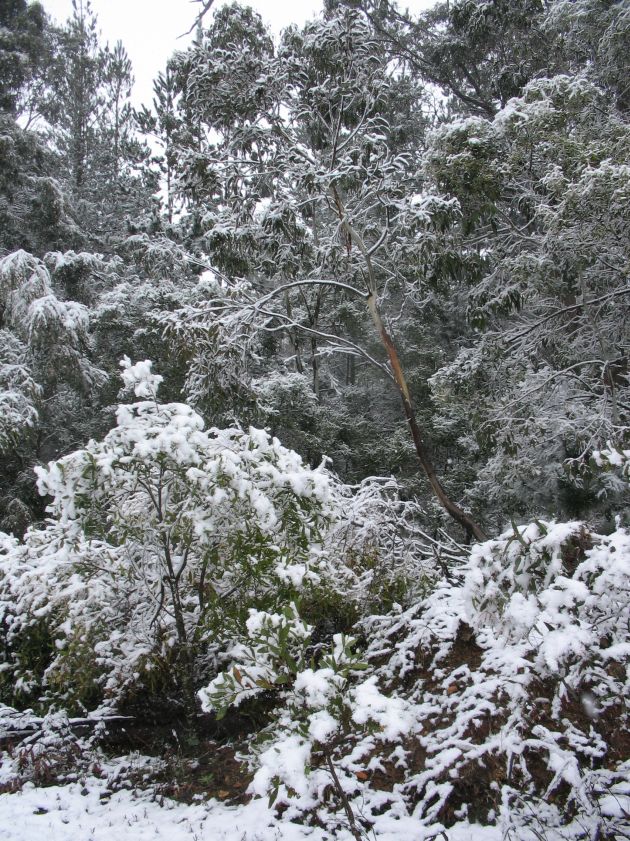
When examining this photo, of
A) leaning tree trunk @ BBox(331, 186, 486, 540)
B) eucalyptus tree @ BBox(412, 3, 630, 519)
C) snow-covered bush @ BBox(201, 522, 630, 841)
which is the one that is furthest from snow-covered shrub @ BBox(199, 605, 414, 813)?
eucalyptus tree @ BBox(412, 3, 630, 519)

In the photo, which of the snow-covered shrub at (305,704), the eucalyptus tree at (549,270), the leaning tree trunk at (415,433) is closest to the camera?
the snow-covered shrub at (305,704)

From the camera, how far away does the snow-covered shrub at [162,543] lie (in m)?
3.12

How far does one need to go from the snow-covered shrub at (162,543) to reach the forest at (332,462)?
0.03 metres

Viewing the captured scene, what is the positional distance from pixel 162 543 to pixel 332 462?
3239 millimetres

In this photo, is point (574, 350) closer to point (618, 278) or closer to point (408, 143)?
point (618, 278)

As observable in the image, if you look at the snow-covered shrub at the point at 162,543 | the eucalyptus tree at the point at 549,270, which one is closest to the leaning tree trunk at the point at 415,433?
the eucalyptus tree at the point at 549,270

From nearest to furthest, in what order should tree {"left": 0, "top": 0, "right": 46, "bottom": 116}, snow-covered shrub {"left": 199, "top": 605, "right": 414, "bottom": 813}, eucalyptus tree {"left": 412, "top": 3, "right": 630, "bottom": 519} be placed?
1. snow-covered shrub {"left": 199, "top": 605, "right": 414, "bottom": 813}
2. eucalyptus tree {"left": 412, "top": 3, "right": 630, "bottom": 519}
3. tree {"left": 0, "top": 0, "right": 46, "bottom": 116}

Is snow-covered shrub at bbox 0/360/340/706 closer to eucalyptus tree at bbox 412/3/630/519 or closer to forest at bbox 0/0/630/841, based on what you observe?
forest at bbox 0/0/630/841

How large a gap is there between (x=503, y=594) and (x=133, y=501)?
7.63ft

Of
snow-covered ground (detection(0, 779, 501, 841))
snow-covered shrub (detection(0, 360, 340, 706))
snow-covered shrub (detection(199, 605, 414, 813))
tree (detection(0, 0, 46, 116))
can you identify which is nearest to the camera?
snow-covered shrub (detection(199, 605, 414, 813))

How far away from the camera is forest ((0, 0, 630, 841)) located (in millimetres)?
2545

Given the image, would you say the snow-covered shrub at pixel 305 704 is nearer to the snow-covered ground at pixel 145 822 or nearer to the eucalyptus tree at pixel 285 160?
the snow-covered ground at pixel 145 822

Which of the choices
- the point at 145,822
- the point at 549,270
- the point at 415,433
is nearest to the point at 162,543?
the point at 145,822

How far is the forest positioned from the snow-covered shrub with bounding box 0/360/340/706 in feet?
0.09
